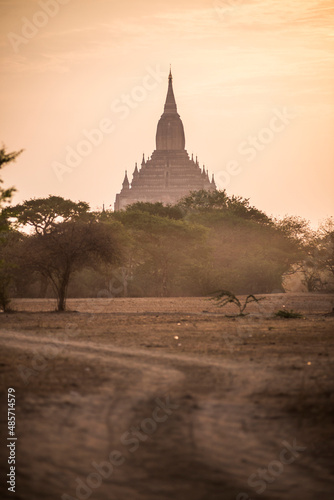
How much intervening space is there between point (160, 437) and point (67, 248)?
57.5 feet

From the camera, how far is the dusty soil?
274 inches

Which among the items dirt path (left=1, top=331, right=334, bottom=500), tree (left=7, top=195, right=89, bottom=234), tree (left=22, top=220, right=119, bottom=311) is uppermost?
tree (left=7, top=195, right=89, bottom=234)

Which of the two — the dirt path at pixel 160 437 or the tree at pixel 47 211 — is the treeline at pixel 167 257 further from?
the dirt path at pixel 160 437

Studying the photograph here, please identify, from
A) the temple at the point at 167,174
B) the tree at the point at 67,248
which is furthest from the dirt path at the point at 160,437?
the temple at the point at 167,174

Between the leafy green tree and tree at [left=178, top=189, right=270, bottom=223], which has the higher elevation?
tree at [left=178, top=189, right=270, bottom=223]

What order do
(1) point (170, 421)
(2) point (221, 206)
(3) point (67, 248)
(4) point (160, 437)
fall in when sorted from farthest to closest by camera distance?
(2) point (221, 206), (3) point (67, 248), (1) point (170, 421), (4) point (160, 437)

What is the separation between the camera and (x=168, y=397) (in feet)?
30.4

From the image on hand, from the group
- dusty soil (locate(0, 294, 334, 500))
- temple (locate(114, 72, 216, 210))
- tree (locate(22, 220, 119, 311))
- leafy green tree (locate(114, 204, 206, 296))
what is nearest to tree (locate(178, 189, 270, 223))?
leafy green tree (locate(114, 204, 206, 296))

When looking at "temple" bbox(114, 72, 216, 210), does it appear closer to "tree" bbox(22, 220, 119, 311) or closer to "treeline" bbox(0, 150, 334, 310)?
"treeline" bbox(0, 150, 334, 310)

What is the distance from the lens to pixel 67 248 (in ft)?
82.6

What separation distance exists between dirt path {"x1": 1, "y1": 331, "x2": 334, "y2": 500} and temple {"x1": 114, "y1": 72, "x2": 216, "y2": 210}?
401 ft

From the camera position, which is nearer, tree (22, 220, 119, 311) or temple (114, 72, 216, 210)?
tree (22, 220, 119, 311)

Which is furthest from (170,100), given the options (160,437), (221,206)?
(160,437)

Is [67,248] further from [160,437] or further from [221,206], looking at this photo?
[221,206]
